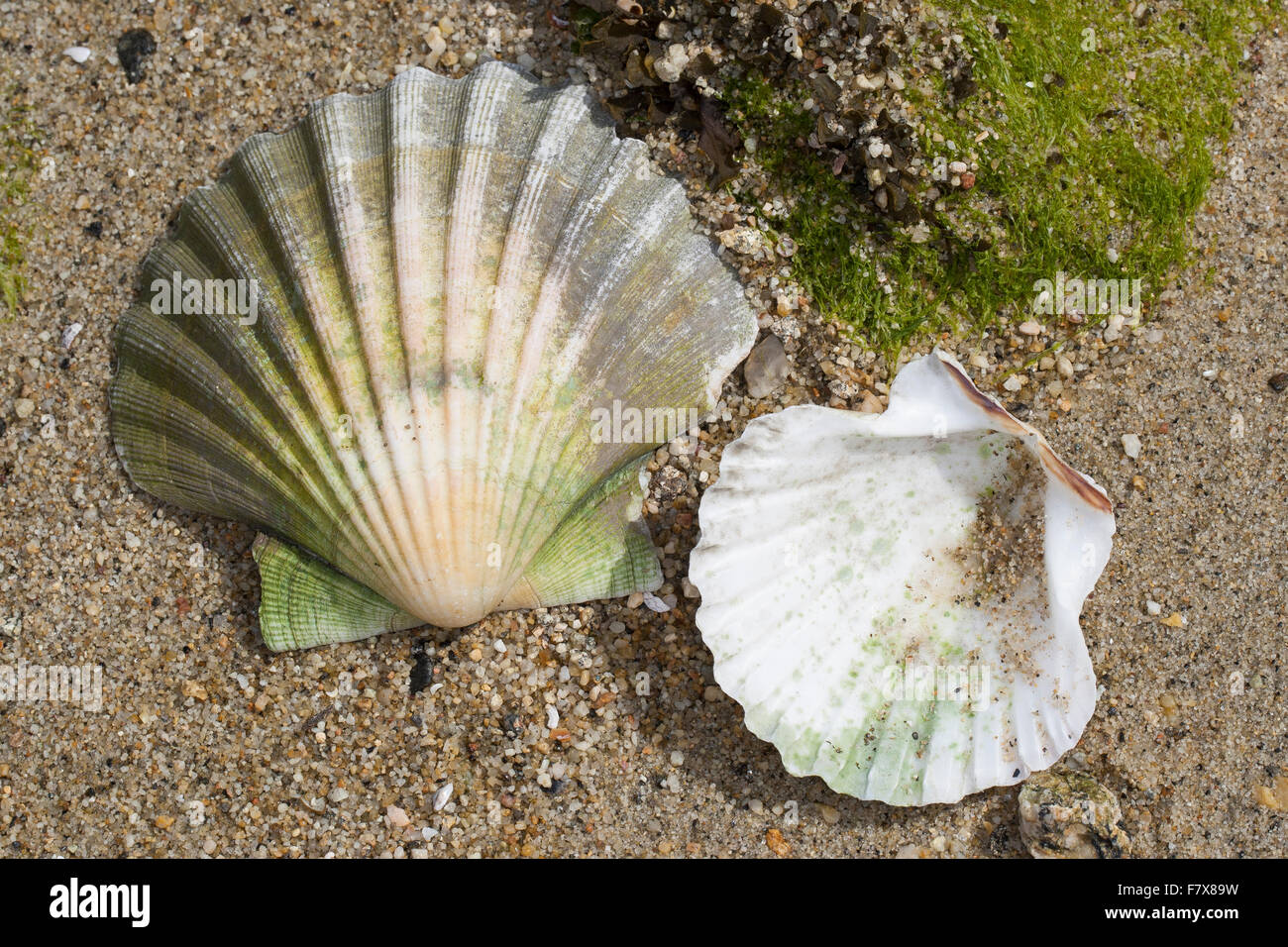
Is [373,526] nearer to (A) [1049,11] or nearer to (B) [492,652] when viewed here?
(B) [492,652]

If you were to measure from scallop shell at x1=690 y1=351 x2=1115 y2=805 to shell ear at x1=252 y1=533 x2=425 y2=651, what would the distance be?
3.50ft

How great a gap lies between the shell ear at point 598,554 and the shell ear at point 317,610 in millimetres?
432

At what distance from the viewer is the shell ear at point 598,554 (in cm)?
348

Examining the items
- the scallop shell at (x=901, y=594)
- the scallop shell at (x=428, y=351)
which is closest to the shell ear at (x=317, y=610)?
the scallop shell at (x=428, y=351)

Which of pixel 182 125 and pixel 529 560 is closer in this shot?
pixel 529 560

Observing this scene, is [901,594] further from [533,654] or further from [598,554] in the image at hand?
[533,654]

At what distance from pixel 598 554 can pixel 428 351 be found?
878 mm

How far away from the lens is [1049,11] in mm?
3600

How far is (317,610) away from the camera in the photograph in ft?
11.5

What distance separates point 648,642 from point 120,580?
6.03 ft

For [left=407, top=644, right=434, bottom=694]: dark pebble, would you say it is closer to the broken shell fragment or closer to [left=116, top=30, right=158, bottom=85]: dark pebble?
the broken shell fragment

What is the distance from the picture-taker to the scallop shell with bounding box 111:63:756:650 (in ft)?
10.6

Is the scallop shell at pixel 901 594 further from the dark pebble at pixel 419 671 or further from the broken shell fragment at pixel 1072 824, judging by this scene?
the dark pebble at pixel 419 671
